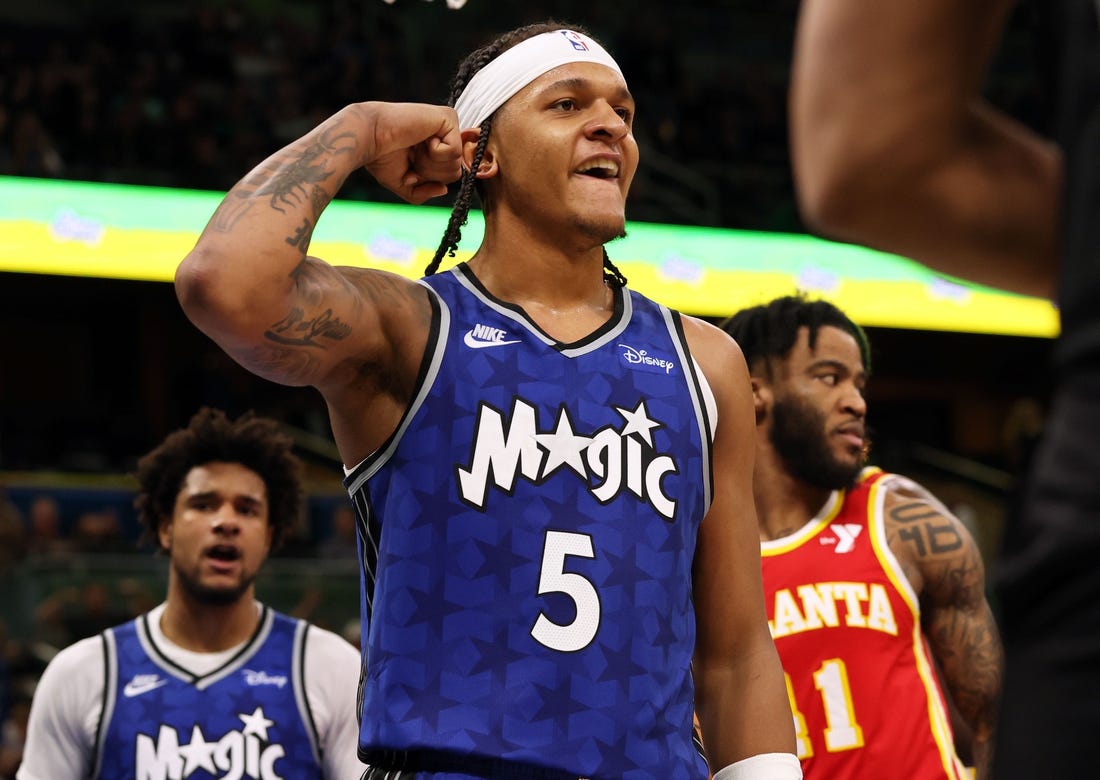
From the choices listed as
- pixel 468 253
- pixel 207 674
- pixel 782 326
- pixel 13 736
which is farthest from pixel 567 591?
pixel 468 253

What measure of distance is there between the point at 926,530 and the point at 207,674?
8.72 feet

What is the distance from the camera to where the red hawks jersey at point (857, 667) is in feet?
15.6

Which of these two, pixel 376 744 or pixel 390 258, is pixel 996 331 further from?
pixel 376 744

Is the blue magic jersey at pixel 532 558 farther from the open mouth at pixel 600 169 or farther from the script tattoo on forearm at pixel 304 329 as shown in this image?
the open mouth at pixel 600 169

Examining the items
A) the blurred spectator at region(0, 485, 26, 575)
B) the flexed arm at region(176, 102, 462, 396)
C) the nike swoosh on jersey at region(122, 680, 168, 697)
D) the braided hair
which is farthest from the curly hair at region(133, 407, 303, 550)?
the blurred spectator at region(0, 485, 26, 575)

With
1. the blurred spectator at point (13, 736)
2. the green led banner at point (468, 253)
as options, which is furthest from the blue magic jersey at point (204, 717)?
the green led banner at point (468, 253)

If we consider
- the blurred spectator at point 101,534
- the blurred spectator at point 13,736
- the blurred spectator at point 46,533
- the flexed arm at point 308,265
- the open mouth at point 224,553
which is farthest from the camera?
the blurred spectator at point 101,534

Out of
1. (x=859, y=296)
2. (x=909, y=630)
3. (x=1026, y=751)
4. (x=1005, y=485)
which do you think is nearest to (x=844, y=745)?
(x=909, y=630)

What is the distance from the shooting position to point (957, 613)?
504cm

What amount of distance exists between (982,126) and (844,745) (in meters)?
3.62

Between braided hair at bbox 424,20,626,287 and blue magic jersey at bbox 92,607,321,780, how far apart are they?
252 centimetres

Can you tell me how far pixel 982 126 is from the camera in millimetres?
1407

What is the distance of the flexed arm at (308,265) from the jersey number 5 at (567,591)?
1.75 ft

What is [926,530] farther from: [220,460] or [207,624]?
[220,460]
